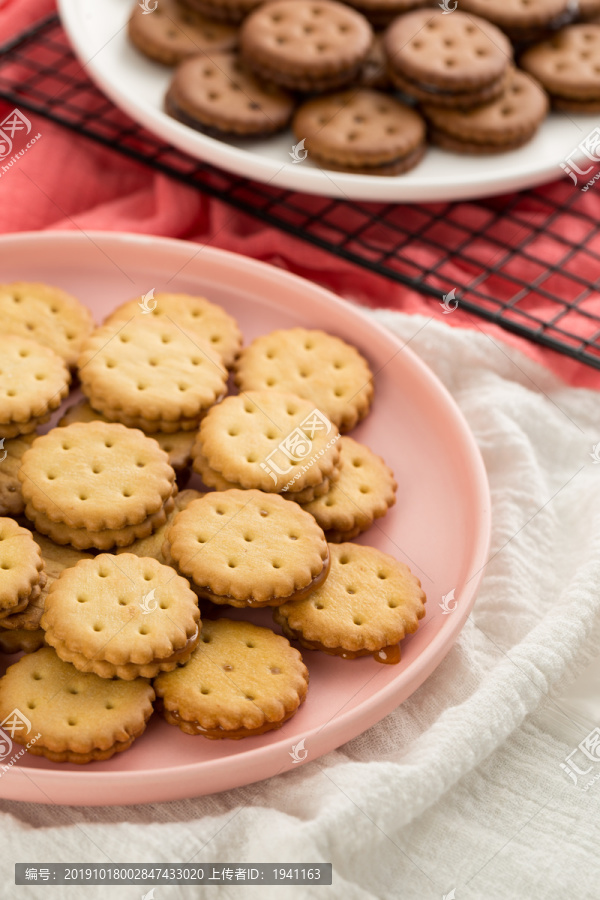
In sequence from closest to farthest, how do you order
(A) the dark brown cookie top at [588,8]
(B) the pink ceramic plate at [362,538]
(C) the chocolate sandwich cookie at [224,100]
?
(B) the pink ceramic plate at [362,538], (C) the chocolate sandwich cookie at [224,100], (A) the dark brown cookie top at [588,8]

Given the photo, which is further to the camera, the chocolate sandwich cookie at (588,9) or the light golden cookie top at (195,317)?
the chocolate sandwich cookie at (588,9)

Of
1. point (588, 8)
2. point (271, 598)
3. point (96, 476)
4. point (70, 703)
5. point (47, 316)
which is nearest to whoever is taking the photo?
point (70, 703)

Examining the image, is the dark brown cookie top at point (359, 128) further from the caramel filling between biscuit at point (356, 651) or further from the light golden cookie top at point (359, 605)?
the caramel filling between biscuit at point (356, 651)

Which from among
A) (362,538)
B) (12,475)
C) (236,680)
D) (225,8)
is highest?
(225,8)

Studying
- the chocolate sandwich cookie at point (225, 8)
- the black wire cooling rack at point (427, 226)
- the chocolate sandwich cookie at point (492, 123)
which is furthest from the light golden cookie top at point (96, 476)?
the chocolate sandwich cookie at point (225, 8)

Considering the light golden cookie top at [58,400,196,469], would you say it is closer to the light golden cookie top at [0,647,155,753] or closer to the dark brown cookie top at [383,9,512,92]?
the light golden cookie top at [0,647,155,753]

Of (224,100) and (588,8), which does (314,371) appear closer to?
(224,100)

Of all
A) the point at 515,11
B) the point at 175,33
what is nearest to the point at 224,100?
the point at 175,33
